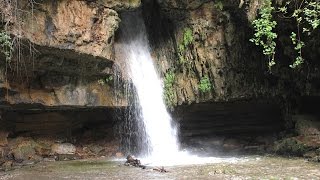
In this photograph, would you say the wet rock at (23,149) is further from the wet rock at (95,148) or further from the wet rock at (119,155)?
the wet rock at (119,155)

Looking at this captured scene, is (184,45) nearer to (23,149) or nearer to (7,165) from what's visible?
(23,149)

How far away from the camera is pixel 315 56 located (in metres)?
9.45

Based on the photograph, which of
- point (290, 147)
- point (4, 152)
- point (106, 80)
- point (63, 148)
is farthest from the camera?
point (63, 148)

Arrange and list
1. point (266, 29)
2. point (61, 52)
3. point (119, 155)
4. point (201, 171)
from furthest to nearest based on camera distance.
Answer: point (119, 155) → point (61, 52) → point (266, 29) → point (201, 171)

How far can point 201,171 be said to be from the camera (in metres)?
7.61

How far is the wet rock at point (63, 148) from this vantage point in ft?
38.6

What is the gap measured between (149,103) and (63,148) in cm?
297

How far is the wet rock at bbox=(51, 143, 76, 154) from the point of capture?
1177cm

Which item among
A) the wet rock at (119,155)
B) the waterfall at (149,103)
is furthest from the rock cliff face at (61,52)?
the wet rock at (119,155)

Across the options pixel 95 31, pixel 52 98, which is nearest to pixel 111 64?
pixel 95 31

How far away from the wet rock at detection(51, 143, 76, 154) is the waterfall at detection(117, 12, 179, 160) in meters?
2.19

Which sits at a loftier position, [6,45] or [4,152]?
[6,45]

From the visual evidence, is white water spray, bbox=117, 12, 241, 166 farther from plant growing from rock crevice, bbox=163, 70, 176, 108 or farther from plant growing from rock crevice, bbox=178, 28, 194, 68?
plant growing from rock crevice, bbox=178, 28, 194, 68

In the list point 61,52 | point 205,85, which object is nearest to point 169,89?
point 205,85
